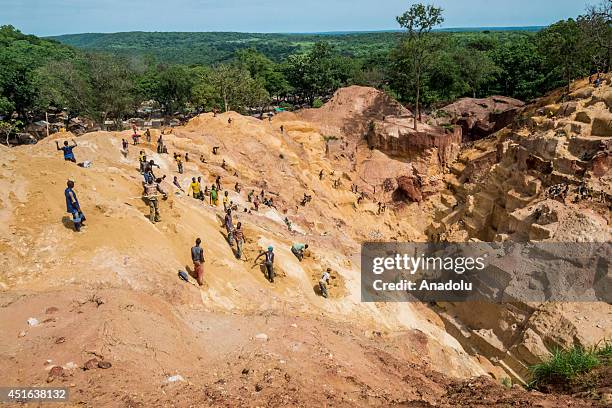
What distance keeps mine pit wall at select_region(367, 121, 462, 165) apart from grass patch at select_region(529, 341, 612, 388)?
25416 millimetres

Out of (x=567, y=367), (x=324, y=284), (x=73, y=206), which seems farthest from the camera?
(x=324, y=284)

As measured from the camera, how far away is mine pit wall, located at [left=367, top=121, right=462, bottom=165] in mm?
32719

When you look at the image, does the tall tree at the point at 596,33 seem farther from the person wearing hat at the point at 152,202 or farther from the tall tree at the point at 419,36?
the person wearing hat at the point at 152,202

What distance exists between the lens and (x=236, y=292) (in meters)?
12.3

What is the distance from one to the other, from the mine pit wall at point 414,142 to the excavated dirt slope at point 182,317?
15.2 metres

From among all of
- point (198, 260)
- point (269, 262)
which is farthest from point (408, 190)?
point (198, 260)

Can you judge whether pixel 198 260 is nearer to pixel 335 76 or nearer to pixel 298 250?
pixel 298 250

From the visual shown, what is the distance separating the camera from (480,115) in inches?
1441

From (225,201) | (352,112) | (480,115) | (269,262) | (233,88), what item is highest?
(233,88)

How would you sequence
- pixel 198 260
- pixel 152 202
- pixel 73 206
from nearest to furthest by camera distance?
pixel 73 206, pixel 198 260, pixel 152 202

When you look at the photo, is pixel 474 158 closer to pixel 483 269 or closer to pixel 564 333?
→ pixel 483 269

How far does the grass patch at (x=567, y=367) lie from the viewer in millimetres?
7918

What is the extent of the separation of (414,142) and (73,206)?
26599mm

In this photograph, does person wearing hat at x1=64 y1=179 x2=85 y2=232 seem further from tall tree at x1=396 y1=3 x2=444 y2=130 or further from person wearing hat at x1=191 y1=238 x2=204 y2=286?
tall tree at x1=396 y1=3 x2=444 y2=130
